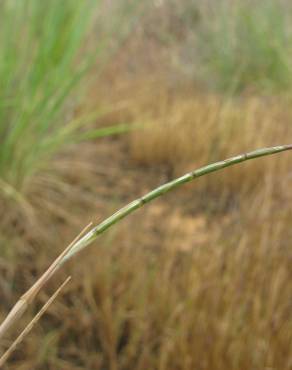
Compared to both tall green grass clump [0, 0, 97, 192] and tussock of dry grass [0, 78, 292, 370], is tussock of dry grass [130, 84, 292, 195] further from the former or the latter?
tall green grass clump [0, 0, 97, 192]

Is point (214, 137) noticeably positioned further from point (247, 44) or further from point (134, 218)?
point (247, 44)

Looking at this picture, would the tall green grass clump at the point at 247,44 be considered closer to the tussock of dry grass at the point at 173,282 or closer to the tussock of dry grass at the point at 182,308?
the tussock of dry grass at the point at 173,282

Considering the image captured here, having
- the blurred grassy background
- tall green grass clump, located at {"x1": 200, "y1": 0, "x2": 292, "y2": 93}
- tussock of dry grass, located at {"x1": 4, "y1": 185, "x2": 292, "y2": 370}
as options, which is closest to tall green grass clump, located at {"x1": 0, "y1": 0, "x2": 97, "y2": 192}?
the blurred grassy background

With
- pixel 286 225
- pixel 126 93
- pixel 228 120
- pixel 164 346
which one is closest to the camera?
pixel 164 346

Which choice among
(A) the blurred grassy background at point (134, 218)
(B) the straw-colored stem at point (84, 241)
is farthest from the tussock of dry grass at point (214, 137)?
(B) the straw-colored stem at point (84, 241)

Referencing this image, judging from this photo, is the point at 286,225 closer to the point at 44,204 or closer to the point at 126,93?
the point at 44,204

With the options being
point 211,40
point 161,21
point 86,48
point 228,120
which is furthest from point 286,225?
point 161,21
